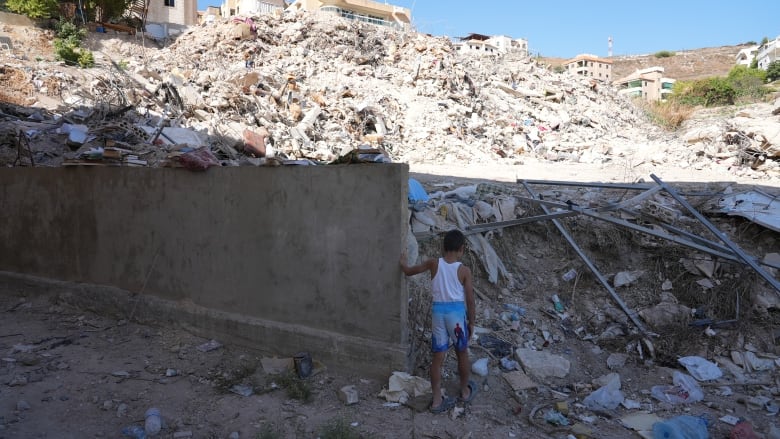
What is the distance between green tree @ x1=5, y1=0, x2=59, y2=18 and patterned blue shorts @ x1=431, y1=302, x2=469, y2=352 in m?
23.7

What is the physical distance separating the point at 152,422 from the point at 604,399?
309cm

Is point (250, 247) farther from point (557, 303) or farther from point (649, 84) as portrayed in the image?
point (649, 84)

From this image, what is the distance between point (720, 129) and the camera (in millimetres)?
11594

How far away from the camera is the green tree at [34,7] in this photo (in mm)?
20375

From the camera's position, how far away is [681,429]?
320cm

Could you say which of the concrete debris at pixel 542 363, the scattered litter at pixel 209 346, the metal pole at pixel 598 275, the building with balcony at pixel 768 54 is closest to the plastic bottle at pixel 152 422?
the scattered litter at pixel 209 346

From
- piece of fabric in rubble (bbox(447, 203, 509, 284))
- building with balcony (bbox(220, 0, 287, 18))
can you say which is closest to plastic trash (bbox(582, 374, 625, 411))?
piece of fabric in rubble (bbox(447, 203, 509, 284))

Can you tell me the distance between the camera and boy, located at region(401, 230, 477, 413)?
11.0 feet

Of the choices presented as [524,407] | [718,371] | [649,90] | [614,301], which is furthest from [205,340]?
[649,90]

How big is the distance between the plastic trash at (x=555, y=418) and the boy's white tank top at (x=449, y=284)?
998mm

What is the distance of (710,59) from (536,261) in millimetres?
67143

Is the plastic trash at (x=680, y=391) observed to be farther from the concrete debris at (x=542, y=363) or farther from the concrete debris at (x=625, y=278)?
the concrete debris at (x=625, y=278)

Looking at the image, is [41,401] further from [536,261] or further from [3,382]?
[536,261]

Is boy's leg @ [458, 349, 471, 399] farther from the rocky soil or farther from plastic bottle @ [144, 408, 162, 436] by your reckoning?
plastic bottle @ [144, 408, 162, 436]
